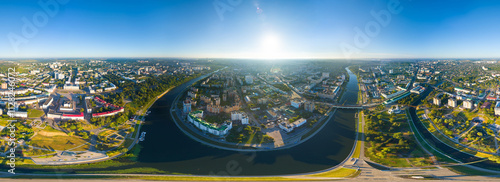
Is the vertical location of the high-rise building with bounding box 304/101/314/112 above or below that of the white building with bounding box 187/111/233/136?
above

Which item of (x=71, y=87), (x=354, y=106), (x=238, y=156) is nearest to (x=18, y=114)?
(x=71, y=87)

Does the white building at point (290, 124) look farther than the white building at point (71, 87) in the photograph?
No

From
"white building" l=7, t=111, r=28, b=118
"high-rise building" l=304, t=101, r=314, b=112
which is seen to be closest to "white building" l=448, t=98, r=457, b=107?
"high-rise building" l=304, t=101, r=314, b=112

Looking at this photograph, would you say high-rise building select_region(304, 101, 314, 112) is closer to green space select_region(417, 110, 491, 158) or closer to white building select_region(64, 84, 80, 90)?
green space select_region(417, 110, 491, 158)

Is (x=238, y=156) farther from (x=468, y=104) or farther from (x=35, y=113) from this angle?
(x=468, y=104)

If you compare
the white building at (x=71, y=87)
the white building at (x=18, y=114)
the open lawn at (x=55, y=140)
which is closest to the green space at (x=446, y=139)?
the open lawn at (x=55, y=140)

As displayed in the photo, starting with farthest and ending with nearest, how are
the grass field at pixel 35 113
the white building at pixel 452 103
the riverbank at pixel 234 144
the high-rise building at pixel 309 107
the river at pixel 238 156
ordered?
the white building at pixel 452 103
the high-rise building at pixel 309 107
the grass field at pixel 35 113
the riverbank at pixel 234 144
the river at pixel 238 156

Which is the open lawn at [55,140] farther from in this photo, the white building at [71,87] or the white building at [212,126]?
the white building at [71,87]

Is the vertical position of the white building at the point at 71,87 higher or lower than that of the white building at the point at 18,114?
higher
